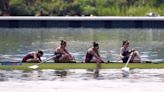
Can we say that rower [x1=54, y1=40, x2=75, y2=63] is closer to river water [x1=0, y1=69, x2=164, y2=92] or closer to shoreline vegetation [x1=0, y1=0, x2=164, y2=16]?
river water [x1=0, y1=69, x2=164, y2=92]

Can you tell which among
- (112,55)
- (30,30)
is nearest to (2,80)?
(112,55)

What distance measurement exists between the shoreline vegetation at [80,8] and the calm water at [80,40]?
1361 centimetres

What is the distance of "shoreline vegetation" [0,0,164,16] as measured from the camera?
256 ft

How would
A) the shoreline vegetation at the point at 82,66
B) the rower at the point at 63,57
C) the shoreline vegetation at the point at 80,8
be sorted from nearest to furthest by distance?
the shoreline vegetation at the point at 82,66 → the rower at the point at 63,57 → the shoreline vegetation at the point at 80,8

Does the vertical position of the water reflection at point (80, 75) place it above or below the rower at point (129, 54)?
below

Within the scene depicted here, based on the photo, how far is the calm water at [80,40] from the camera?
3872 centimetres

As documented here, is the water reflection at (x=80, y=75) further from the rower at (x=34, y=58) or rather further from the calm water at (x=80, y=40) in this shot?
the calm water at (x=80, y=40)

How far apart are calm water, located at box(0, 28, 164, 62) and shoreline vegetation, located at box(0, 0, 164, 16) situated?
44.7ft

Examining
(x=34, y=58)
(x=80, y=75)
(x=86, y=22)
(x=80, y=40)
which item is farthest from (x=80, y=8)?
(x=80, y=75)

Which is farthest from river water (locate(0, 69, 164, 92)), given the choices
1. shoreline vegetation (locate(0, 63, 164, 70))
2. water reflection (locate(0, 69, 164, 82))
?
shoreline vegetation (locate(0, 63, 164, 70))

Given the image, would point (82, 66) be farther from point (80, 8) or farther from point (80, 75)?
point (80, 8)

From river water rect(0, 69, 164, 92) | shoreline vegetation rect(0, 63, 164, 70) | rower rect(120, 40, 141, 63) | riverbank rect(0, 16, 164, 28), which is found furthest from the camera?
riverbank rect(0, 16, 164, 28)

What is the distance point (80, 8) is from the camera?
7881 centimetres

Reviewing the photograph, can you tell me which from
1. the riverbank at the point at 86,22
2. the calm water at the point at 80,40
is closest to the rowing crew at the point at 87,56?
the calm water at the point at 80,40
